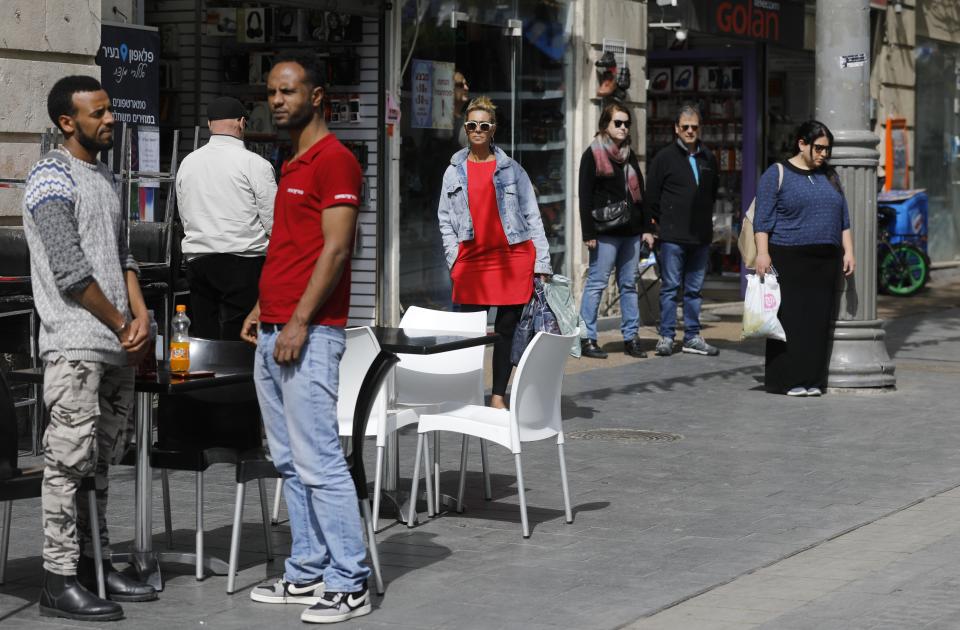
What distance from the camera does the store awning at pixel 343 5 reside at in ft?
43.0

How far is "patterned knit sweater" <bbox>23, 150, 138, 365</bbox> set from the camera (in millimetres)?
5613

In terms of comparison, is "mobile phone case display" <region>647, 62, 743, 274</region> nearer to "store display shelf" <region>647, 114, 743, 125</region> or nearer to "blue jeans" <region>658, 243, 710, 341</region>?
"store display shelf" <region>647, 114, 743, 125</region>

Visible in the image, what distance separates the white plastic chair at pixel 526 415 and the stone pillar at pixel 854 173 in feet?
16.0

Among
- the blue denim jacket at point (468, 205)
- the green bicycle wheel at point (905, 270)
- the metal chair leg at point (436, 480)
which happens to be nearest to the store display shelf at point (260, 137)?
the blue denim jacket at point (468, 205)

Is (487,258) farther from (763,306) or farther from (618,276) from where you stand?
(618,276)

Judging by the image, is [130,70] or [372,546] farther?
[130,70]

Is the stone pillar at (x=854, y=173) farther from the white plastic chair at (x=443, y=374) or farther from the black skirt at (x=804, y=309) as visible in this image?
the white plastic chair at (x=443, y=374)

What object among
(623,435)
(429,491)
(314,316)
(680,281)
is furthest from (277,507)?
(680,281)

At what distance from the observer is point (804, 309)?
1163 cm

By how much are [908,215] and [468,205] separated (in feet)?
43.4

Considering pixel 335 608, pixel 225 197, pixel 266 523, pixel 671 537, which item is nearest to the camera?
pixel 335 608

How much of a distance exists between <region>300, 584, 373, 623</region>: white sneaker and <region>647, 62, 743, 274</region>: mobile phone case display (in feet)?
A: 47.6

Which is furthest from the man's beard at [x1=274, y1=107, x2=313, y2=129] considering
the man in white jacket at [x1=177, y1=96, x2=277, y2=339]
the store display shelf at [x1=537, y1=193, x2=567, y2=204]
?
the store display shelf at [x1=537, y1=193, x2=567, y2=204]

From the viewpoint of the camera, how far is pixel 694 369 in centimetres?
1331
